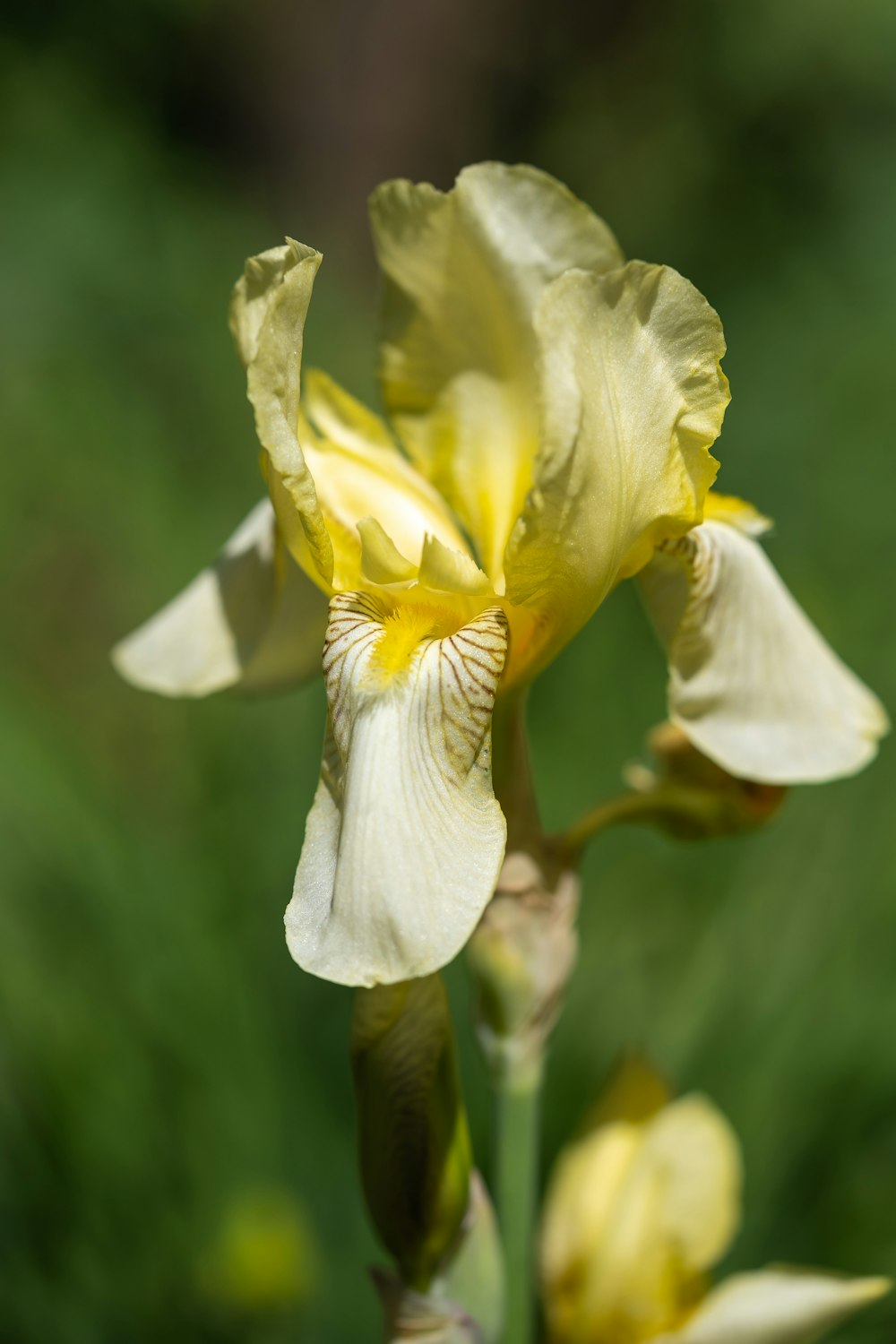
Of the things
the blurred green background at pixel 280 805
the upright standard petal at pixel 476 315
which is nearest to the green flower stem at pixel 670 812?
the upright standard petal at pixel 476 315

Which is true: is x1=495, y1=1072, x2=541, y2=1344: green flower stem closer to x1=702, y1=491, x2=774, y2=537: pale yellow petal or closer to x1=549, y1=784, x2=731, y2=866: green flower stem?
x1=549, y1=784, x2=731, y2=866: green flower stem

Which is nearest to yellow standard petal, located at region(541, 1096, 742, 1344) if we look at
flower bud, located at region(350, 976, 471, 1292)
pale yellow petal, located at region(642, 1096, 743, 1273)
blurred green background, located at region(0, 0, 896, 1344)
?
pale yellow petal, located at region(642, 1096, 743, 1273)

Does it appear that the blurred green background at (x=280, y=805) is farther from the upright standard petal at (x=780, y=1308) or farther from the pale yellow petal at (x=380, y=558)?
the pale yellow petal at (x=380, y=558)

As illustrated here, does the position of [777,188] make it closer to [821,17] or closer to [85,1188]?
[821,17]

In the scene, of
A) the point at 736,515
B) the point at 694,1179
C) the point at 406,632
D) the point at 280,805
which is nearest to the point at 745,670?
the point at 736,515

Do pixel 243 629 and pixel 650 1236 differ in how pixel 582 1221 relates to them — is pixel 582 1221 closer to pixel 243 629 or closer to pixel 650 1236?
pixel 650 1236

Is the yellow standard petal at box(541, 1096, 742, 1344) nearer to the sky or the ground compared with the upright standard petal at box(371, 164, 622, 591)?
nearer to the ground

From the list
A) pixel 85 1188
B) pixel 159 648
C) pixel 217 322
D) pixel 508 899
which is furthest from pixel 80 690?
pixel 508 899
